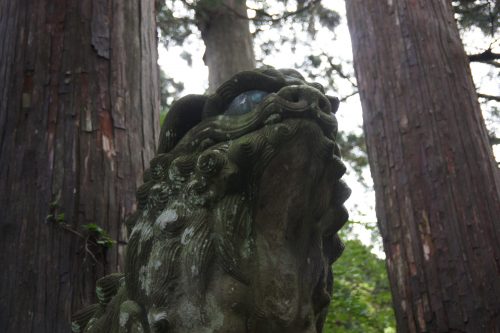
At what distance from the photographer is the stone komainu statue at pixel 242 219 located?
1.26 metres

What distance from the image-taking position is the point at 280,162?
1.33 metres

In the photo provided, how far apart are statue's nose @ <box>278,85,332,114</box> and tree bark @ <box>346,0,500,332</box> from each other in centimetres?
202

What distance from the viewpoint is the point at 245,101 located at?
144 centimetres

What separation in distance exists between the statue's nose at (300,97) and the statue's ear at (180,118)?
10.3 inches

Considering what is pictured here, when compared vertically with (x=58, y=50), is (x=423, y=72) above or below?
above

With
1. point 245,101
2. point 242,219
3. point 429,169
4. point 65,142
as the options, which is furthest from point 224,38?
point 242,219

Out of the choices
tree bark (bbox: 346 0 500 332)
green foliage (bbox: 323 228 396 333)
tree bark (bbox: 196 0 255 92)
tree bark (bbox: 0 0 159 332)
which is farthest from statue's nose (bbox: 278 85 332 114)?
tree bark (bbox: 196 0 255 92)

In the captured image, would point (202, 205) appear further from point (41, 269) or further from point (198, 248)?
point (41, 269)

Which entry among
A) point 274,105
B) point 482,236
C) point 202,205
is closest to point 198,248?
point 202,205


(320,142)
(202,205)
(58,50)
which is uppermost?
(58,50)

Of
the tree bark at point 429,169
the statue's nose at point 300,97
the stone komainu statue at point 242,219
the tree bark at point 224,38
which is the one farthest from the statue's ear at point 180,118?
the tree bark at point 224,38

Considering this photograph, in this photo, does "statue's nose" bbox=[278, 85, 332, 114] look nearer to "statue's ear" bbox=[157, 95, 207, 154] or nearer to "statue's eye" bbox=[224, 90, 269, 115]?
"statue's eye" bbox=[224, 90, 269, 115]

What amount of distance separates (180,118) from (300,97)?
1.13 ft

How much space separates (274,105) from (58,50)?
60.1 inches
